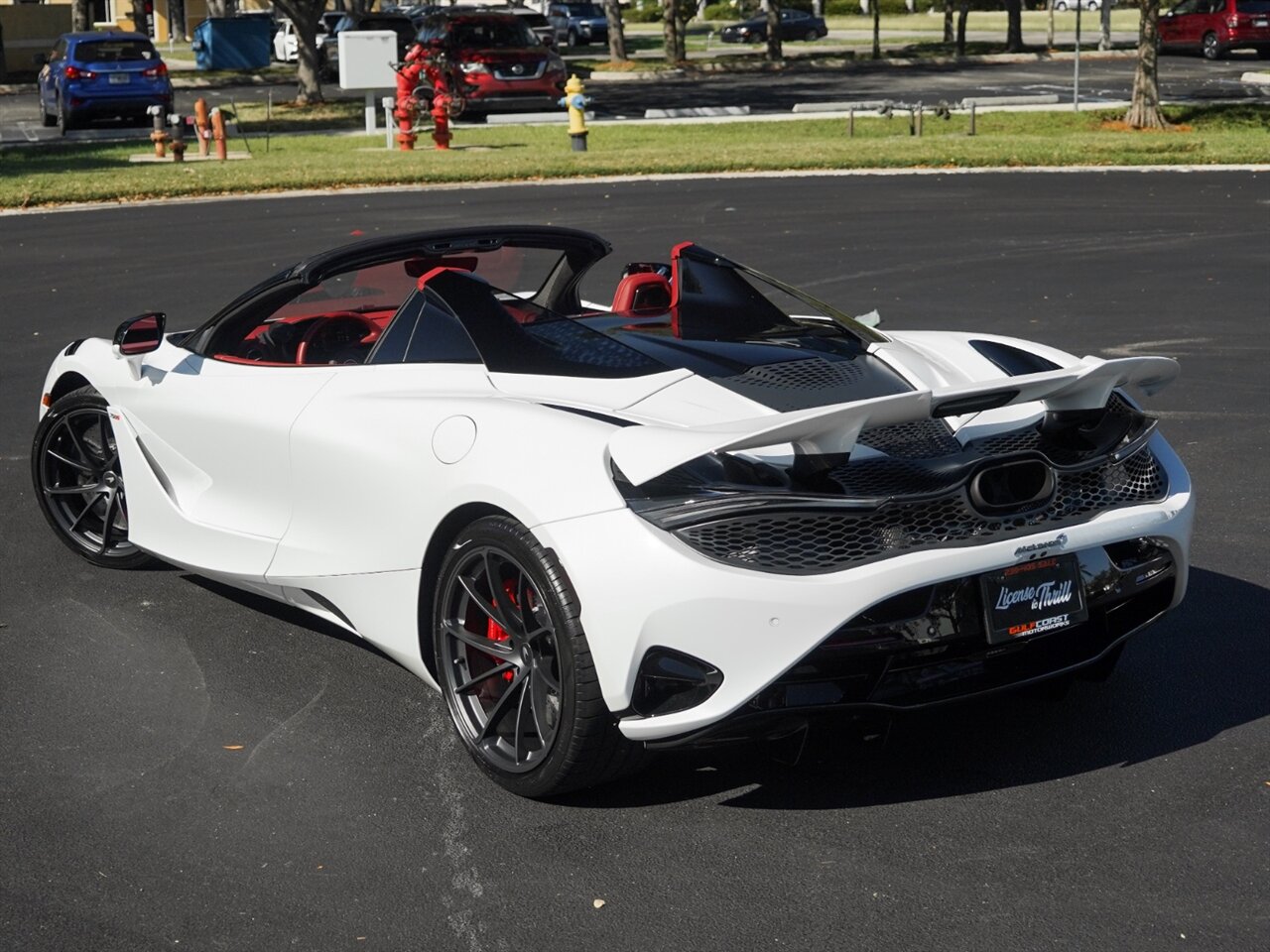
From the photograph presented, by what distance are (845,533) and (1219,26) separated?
152ft

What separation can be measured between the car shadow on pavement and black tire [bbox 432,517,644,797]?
0.21 meters

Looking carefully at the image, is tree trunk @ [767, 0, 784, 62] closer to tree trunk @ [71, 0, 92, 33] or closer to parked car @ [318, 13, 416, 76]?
parked car @ [318, 13, 416, 76]

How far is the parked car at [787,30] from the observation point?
6297 centimetres

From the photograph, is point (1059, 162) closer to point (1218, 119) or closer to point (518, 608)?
point (1218, 119)

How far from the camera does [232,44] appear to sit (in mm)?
51000

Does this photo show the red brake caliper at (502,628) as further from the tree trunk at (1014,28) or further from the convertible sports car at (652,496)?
the tree trunk at (1014,28)

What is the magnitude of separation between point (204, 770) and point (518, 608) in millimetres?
1085

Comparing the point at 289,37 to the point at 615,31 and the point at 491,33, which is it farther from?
the point at 491,33

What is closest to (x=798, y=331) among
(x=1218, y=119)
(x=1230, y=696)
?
(x=1230, y=696)

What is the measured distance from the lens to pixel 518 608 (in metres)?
4.65

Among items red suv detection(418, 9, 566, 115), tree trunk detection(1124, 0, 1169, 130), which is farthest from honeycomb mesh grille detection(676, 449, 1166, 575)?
red suv detection(418, 9, 566, 115)

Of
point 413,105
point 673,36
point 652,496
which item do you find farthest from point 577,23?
point 652,496

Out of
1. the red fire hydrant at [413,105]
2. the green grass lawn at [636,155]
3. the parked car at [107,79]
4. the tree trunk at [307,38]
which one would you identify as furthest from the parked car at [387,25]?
the red fire hydrant at [413,105]

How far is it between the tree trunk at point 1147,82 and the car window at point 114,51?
56.8 feet
